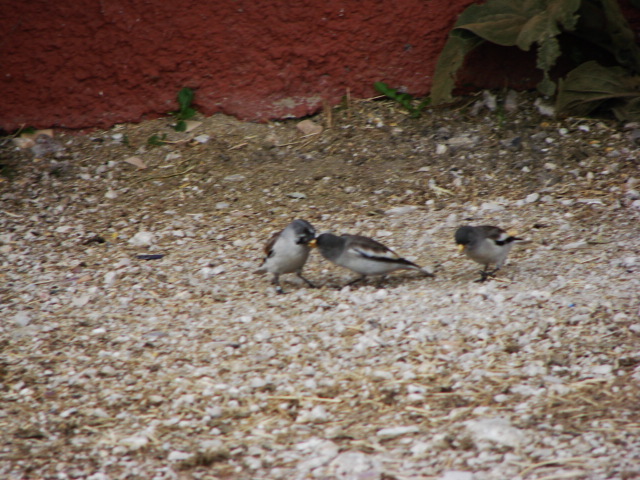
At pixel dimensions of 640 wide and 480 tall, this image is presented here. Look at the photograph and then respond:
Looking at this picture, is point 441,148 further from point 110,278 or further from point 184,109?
point 110,278

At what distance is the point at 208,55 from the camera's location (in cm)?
782

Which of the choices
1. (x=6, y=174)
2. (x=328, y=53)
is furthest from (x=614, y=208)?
(x=6, y=174)

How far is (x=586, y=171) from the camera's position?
7227 millimetres

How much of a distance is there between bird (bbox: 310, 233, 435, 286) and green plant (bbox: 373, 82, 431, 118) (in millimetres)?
2480

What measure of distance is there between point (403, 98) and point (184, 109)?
84.5 inches

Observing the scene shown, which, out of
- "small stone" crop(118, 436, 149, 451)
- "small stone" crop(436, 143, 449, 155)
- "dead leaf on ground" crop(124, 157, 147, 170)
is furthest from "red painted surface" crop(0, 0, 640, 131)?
"small stone" crop(118, 436, 149, 451)

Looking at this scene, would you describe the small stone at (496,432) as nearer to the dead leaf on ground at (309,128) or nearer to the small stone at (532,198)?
the small stone at (532,198)

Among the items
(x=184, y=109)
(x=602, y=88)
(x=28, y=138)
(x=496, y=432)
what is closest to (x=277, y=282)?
(x=496, y=432)

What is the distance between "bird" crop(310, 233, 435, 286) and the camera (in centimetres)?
579

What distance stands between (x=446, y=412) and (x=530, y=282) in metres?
1.75

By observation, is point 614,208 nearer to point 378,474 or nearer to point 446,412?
point 446,412

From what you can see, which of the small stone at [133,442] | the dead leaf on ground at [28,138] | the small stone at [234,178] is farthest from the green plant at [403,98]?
the small stone at [133,442]

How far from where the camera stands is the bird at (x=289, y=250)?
5859 mm

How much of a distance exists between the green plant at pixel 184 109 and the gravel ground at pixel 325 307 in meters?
0.10
